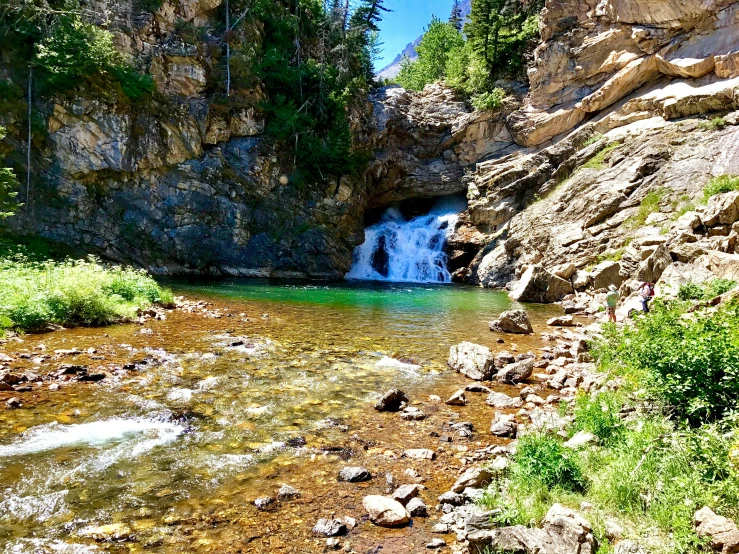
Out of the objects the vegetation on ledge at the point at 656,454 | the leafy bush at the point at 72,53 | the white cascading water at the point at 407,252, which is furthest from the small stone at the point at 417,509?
the white cascading water at the point at 407,252

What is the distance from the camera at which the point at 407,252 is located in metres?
41.9

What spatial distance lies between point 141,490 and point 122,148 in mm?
32584

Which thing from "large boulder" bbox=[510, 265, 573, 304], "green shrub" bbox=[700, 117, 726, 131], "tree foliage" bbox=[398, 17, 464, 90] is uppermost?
"tree foliage" bbox=[398, 17, 464, 90]

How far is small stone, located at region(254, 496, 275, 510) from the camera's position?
4.65 meters

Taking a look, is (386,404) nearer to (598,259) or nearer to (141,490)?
(141,490)

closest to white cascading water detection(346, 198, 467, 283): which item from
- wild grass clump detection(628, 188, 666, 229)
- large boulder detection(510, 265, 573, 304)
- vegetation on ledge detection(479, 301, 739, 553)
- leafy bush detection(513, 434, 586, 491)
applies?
large boulder detection(510, 265, 573, 304)

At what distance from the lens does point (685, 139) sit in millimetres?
27250

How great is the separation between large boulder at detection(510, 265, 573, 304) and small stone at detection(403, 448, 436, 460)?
20.6 meters

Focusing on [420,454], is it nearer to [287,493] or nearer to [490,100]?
[287,493]

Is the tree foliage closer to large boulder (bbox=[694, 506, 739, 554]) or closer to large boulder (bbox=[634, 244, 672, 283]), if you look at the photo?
large boulder (bbox=[634, 244, 672, 283])

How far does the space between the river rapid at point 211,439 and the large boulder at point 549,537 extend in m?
0.72

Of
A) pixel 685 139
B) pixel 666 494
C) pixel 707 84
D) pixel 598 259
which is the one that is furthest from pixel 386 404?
pixel 707 84

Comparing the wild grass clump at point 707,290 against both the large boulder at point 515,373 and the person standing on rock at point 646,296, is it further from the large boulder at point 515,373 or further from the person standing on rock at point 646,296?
the large boulder at point 515,373

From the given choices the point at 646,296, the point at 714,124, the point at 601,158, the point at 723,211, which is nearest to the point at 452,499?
the point at 646,296
